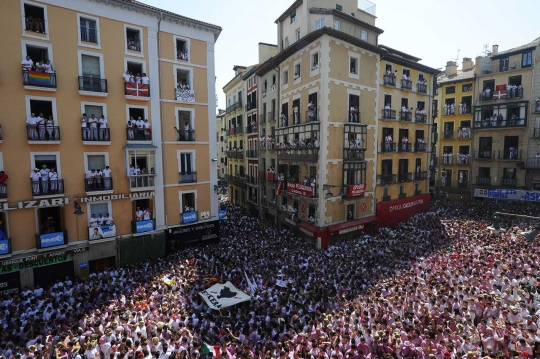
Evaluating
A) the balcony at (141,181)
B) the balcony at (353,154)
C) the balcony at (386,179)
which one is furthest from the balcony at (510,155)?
the balcony at (141,181)

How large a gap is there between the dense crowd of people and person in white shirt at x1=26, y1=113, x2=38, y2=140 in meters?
9.38

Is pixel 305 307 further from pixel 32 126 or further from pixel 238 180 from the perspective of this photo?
pixel 238 180

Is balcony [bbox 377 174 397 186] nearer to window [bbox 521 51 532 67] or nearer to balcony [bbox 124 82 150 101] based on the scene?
window [bbox 521 51 532 67]

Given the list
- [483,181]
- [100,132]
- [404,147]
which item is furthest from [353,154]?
[483,181]

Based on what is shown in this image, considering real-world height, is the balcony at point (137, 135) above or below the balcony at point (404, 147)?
above

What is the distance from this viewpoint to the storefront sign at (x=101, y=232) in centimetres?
2034

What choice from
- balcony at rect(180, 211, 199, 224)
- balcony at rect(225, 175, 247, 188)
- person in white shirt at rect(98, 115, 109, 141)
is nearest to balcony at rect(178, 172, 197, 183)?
balcony at rect(180, 211, 199, 224)

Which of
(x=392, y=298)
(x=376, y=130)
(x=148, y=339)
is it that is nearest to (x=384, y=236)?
(x=376, y=130)

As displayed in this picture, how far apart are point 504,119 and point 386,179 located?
61.7 feet

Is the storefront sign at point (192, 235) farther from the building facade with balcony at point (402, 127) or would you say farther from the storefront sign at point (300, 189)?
the building facade with balcony at point (402, 127)

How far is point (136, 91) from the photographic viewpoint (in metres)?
21.6

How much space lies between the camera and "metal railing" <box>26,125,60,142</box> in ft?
60.0

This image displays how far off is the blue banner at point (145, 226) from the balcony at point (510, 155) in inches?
1590

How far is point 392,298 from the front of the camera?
14445 mm
